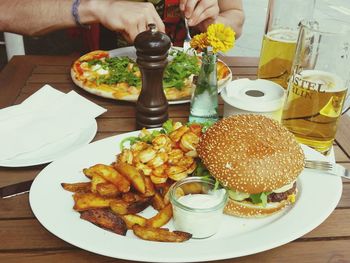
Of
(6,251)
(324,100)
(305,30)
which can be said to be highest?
(305,30)

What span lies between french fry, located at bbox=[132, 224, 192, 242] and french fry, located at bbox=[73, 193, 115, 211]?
0.48ft

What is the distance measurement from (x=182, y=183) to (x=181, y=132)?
10.3 inches

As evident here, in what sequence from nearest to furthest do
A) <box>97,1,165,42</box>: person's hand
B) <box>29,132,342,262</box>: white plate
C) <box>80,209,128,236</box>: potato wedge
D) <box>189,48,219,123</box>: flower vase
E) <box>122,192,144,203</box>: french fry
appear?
<box>29,132,342,262</box>: white plate < <box>80,209,128,236</box>: potato wedge < <box>122,192,144,203</box>: french fry < <box>189,48,219,123</box>: flower vase < <box>97,1,165,42</box>: person's hand

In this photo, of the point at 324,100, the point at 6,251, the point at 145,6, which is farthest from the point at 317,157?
the point at 145,6

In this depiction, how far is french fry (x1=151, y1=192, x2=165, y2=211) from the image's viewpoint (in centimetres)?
130

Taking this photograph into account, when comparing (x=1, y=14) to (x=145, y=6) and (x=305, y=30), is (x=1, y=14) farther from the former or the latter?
(x=305, y=30)

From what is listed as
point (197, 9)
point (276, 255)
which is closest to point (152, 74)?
point (276, 255)

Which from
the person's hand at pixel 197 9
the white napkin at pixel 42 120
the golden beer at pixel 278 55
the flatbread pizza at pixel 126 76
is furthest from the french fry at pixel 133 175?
the person's hand at pixel 197 9

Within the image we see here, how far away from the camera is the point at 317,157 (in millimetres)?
1509

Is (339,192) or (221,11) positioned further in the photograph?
(221,11)

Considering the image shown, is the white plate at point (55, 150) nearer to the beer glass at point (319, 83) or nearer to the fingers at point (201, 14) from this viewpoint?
the beer glass at point (319, 83)

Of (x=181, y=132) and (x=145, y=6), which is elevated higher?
(x=145, y=6)

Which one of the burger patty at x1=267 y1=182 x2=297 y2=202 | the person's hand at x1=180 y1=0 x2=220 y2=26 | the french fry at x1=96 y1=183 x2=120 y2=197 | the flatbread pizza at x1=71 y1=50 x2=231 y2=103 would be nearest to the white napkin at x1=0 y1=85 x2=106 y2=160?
the flatbread pizza at x1=71 y1=50 x2=231 y2=103

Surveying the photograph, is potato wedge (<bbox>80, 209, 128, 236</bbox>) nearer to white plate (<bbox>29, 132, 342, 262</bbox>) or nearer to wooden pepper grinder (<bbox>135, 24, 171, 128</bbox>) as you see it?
white plate (<bbox>29, 132, 342, 262</bbox>)
